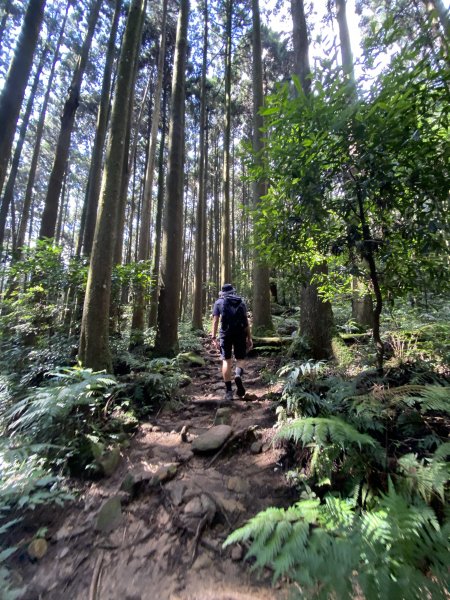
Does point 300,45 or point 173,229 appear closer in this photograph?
point 300,45

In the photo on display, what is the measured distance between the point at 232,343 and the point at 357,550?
3740 millimetres

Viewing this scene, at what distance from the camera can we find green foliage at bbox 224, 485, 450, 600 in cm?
130

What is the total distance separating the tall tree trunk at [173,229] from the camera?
6.80 metres

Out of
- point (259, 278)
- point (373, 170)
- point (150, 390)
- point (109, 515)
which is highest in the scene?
point (259, 278)

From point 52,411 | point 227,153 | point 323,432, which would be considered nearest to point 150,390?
point 52,411

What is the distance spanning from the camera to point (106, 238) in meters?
5.05

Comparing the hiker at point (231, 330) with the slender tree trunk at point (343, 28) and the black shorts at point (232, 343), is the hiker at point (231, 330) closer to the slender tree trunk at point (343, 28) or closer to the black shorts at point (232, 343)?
the black shorts at point (232, 343)

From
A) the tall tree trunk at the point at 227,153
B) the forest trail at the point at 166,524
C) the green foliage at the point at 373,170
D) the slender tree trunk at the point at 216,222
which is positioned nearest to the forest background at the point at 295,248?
the green foliage at the point at 373,170

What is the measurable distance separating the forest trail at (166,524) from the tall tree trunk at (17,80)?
5.87 metres

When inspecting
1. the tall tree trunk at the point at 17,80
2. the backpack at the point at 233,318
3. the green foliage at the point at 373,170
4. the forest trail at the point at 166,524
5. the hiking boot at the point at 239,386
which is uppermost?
the tall tree trunk at the point at 17,80

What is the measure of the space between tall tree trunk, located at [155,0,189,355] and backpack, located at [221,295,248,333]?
6.86 ft

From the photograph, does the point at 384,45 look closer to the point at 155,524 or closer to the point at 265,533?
the point at 265,533

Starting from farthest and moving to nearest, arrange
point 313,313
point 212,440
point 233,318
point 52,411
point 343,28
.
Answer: point 343,28 < point 313,313 < point 233,318 < point 212,440 < point 52,411

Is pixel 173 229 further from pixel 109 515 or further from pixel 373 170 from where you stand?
pixel 109 515
